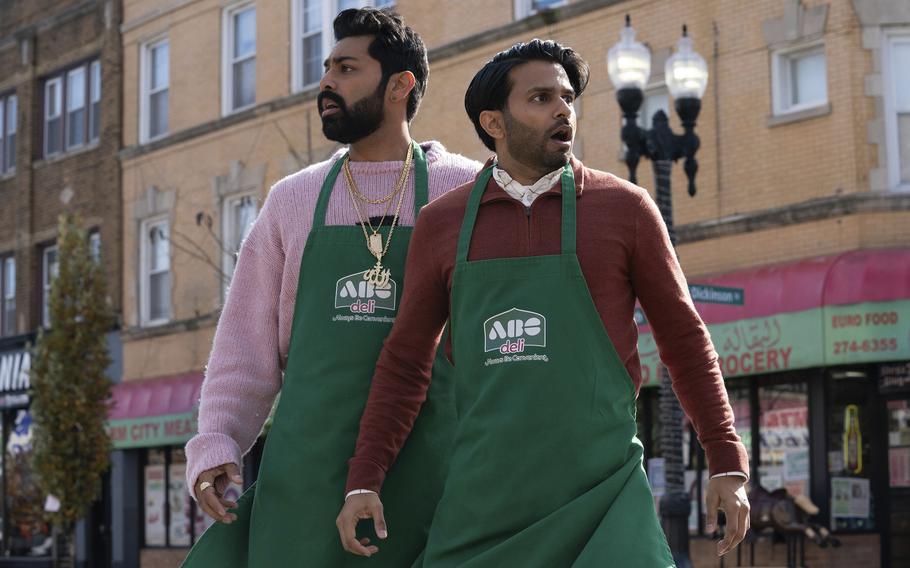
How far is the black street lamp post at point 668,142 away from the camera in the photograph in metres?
13.1

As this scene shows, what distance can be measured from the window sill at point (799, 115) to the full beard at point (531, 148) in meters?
13.6

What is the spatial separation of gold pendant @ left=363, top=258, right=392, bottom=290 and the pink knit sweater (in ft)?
0.62

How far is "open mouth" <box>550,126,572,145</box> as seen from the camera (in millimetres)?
3719

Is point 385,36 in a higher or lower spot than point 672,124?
lower

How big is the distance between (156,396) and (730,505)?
2314 cm

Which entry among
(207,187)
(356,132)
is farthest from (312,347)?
(207,187)

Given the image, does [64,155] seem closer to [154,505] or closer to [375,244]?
[154,505]

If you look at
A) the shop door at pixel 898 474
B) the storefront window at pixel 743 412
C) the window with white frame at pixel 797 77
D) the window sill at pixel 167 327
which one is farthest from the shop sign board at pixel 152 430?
the shop door at pixel 898 474

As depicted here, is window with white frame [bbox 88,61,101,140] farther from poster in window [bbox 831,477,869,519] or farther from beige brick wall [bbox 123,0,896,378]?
poster in window [bbox 831,477,869,519]

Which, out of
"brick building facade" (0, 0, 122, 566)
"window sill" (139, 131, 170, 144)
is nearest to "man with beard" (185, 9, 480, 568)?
"window sill" (139, 131, 170, 144)

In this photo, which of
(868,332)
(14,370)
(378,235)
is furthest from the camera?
(14,370)

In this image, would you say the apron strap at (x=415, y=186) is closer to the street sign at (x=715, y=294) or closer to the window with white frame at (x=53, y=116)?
the street sign at (x=715, y=294)

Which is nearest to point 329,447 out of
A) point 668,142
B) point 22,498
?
point 668,142

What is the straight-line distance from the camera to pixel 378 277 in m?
4.08
